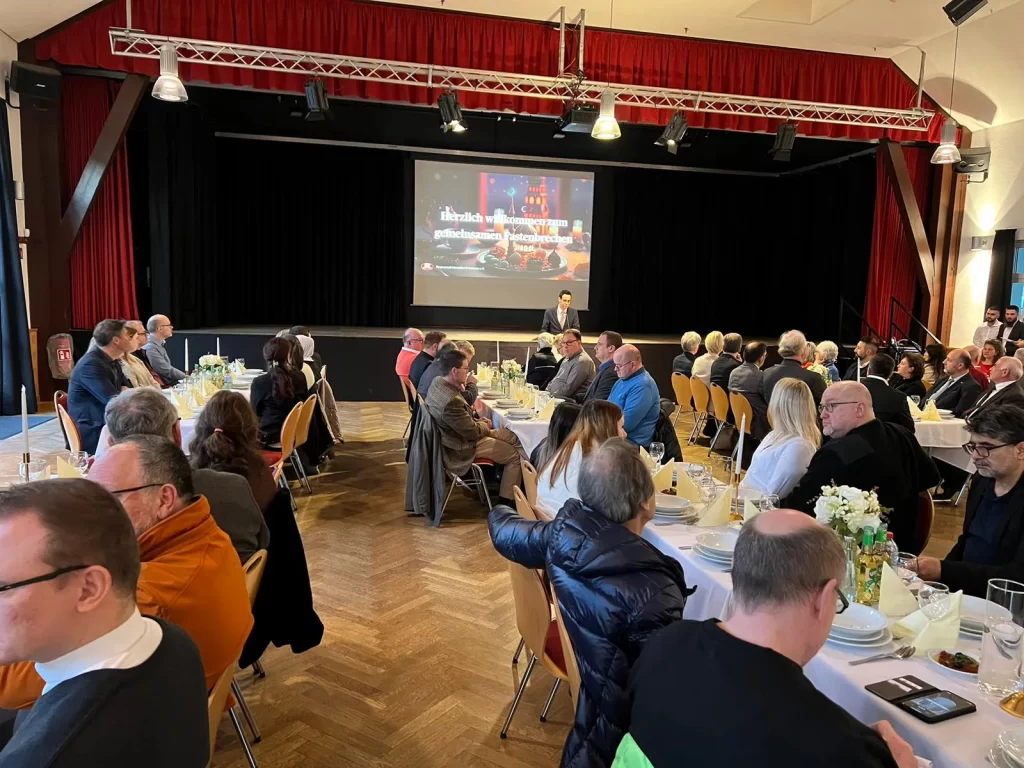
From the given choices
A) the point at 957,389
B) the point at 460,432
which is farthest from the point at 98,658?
the point at 957,389

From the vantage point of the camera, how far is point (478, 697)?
10.1 ft

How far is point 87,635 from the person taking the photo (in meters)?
1.20

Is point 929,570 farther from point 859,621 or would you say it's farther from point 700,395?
point 700,395

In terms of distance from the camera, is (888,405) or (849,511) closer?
(849,511)

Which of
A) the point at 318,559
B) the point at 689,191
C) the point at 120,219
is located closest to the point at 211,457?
the point at 318,559

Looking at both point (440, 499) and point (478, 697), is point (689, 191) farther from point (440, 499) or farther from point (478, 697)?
point (478, 697)

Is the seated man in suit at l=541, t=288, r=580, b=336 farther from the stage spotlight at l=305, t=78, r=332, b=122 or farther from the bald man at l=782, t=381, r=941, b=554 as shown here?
the bald man at l=782, t=381, r=941, b=554

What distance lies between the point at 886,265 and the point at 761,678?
1186 cm

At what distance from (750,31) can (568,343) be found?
193 inches

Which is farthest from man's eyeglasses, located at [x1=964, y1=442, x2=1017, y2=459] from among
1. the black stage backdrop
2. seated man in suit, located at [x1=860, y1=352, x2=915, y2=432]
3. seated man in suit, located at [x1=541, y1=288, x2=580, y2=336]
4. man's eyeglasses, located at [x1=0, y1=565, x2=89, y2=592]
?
the black stage backdrop

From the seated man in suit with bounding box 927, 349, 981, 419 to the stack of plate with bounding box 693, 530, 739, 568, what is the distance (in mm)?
4458

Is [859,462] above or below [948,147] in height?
below

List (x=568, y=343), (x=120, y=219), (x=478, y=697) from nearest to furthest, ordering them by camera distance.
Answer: (x=478, y=697) → (x=568, y=343) → (x=120, y=219)

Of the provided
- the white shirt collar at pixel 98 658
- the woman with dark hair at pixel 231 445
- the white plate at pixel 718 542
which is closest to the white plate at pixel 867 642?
the white plate at pixel 718 542
